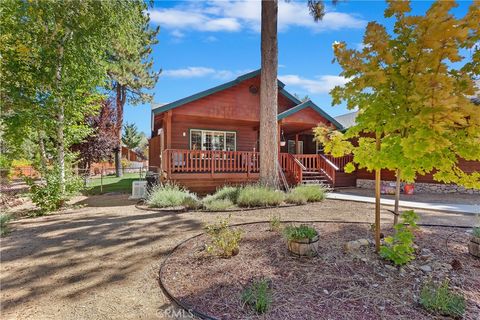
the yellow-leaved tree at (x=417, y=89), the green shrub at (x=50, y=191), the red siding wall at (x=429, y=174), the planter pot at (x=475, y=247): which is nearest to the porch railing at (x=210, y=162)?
the green shrub at (x=50, y=191)

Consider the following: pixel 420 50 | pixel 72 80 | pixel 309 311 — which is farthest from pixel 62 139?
pixel 420 50

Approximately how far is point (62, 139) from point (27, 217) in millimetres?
2739

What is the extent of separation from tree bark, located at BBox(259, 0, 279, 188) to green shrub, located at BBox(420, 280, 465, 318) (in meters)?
6.15

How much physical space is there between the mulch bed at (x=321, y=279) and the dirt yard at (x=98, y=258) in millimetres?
411

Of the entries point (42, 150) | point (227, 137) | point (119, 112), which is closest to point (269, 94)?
point (227, 137)

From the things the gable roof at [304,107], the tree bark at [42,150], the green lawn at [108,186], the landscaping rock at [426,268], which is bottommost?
the green lawn at [108,186]

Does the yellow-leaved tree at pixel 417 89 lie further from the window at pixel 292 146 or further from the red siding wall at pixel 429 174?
the window at pixel 292 146

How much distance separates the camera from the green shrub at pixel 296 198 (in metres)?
7.61

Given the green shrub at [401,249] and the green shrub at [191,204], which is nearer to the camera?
the green shrub at [401,249]

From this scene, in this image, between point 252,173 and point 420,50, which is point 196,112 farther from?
point 420,50

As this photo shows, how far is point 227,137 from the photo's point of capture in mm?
13961

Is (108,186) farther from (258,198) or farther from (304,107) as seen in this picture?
(304,107)

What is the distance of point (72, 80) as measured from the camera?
8.11 metres

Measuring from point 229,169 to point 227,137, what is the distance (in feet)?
11.5
